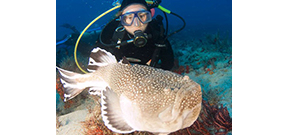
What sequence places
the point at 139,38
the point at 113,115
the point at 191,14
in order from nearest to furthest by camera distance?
the point at 113,115, the point at 139,38, the point at 191,14

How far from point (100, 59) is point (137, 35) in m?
0.73

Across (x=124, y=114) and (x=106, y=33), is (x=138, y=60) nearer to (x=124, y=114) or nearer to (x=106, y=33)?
(x=106, y=33)

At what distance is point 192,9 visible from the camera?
974 cm

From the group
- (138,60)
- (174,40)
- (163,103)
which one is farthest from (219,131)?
(174,40)

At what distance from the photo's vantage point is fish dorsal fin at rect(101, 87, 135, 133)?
162cm

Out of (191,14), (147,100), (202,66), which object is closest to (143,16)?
(147,100)

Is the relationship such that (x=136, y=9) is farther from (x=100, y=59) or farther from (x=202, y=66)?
(x=202, y=66)

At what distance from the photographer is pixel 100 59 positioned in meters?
2.42

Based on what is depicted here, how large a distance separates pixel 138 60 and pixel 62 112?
226cm

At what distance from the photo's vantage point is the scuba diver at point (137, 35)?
278cm


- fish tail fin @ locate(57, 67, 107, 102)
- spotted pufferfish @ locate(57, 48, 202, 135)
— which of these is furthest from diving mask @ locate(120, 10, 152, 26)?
fish tail fin @ locate(57, 67, 107, 102)

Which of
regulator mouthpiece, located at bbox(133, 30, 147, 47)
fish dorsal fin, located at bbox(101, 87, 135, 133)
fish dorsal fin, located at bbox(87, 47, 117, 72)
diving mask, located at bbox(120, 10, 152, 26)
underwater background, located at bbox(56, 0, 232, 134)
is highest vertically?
diving mask, located at bbox(120, 10, 152, 26)

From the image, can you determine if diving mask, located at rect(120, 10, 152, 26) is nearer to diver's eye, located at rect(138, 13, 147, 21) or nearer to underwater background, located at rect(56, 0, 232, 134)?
diver's eye, located at rect(138, 13, 147, 21)

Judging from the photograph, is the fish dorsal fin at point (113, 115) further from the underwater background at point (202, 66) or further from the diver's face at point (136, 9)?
the diver's face at point (136, 9)
